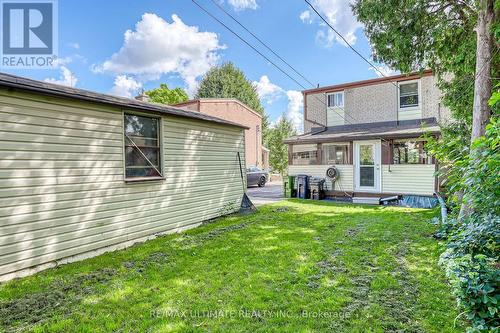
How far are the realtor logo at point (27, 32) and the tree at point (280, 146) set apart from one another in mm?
20725

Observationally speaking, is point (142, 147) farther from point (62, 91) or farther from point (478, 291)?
point (478, 291)

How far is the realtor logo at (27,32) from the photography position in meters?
6.36

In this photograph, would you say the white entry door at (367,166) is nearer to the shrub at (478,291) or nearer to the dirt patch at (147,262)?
the dirt patch at (147,262)

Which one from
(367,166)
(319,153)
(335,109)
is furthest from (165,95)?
(367,166)

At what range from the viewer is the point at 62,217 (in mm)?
4445

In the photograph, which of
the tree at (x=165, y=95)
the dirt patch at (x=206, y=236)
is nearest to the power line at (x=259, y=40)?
the dirt patch at (x=206, y=236)

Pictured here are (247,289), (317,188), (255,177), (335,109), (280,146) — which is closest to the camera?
(247,289)

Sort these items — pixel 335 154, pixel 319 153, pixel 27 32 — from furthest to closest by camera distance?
pixel 319 153 → pixel 335 154 → pixel 27 32

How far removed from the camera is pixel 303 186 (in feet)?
40.2

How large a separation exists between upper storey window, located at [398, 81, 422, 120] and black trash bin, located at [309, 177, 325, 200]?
4.68m

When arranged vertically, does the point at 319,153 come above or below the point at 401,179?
above

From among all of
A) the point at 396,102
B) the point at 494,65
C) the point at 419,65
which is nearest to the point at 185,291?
the point at 494,65

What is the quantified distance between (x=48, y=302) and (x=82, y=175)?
2169mm

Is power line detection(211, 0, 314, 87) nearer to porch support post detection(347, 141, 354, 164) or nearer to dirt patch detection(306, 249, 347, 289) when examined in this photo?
porch support post detection(347, 141, 354, 164)
